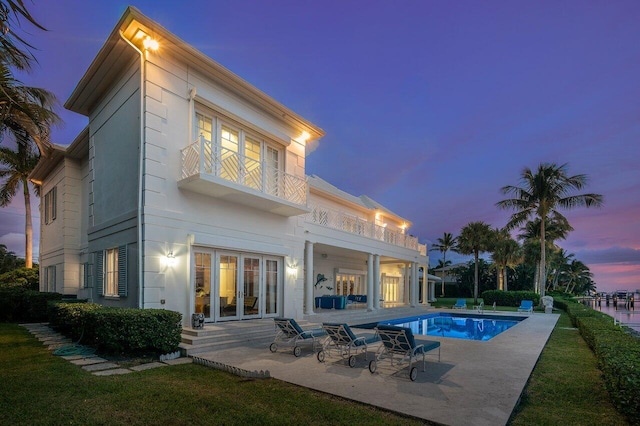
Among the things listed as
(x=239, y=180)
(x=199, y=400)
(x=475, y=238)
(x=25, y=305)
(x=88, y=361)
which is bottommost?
(x=25, y=305)

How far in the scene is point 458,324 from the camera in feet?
66.7

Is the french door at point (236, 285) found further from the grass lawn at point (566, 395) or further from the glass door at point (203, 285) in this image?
the grass lawn at point (566, 395)

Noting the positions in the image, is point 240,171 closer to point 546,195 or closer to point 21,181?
point 21,181

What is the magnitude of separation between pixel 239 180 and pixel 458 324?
15236 mm

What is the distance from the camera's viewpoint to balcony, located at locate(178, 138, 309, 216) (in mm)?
10578

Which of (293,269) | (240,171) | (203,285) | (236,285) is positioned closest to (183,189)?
(240,171)

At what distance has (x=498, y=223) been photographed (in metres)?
42.4

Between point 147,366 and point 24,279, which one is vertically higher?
point 147,366

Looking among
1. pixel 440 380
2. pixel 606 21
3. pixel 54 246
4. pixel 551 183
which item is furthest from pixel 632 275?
pixel 54 246

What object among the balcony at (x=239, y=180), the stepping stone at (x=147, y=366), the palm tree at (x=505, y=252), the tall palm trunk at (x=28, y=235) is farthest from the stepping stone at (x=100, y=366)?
the palm tree at (x=505, y=252)

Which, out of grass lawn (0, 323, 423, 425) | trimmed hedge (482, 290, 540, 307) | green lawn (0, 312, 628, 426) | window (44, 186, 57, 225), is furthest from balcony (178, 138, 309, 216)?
trimmed hedge (482, 290, 540, 307)

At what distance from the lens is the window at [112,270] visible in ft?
34.6

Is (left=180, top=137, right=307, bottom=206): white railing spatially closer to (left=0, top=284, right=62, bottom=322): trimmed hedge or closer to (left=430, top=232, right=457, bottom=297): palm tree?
(left=0, top=284, right=62, bottom=322): trimmed hedge

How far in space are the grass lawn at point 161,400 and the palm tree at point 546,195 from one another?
2605cm
